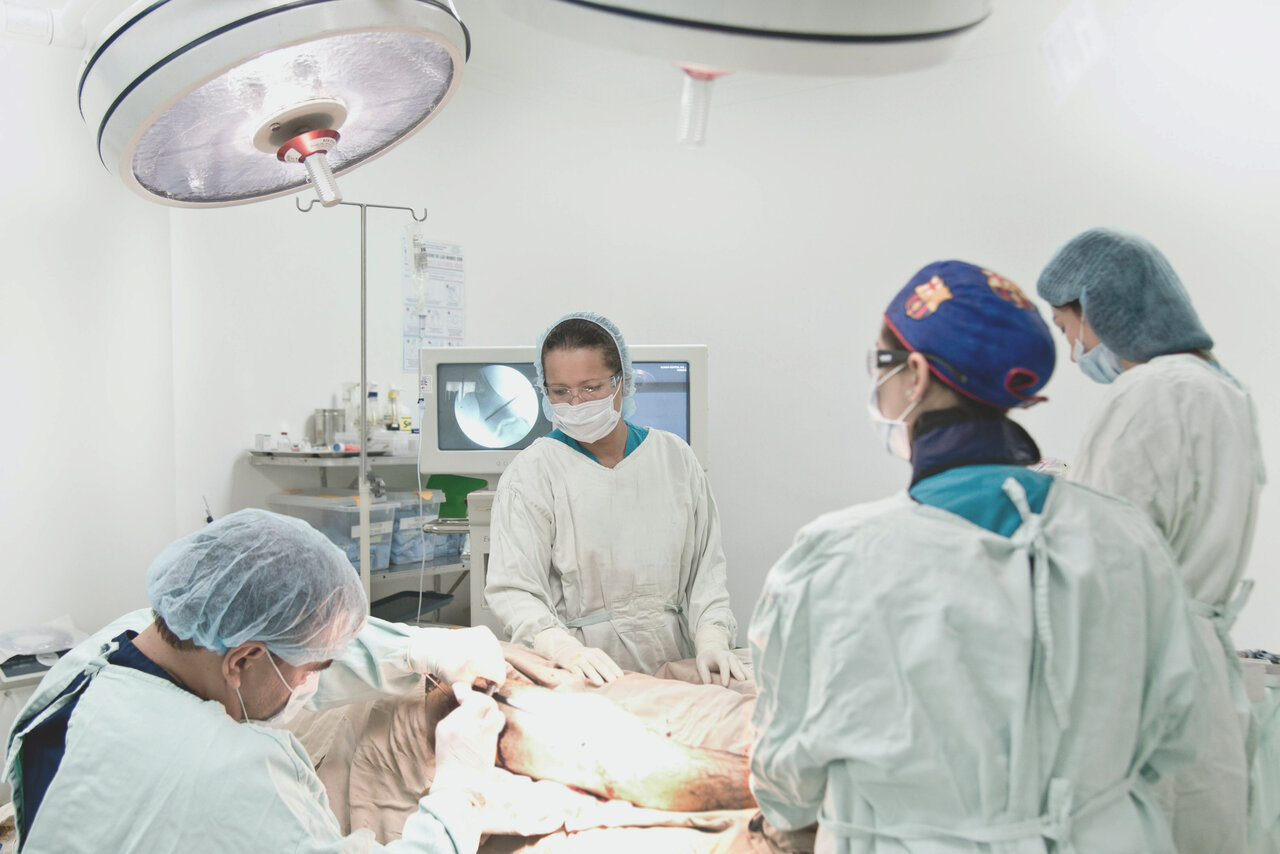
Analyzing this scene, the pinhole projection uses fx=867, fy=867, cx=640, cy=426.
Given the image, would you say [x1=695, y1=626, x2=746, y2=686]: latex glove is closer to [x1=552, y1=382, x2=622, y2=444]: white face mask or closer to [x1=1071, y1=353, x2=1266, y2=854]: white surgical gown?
[x1=552, y1=382, x2=622, y2=444]: white face mask

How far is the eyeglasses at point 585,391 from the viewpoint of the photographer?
203 centimetres

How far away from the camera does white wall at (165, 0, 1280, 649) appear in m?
2.90

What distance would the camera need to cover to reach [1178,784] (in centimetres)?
149

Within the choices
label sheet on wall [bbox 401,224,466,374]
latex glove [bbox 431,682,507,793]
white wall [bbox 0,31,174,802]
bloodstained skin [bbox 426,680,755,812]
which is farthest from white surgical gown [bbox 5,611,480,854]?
label sheet on wall [bbox 401,224,466,374]

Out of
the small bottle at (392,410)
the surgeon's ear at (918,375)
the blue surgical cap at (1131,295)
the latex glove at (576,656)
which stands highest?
the blue surgical cap at (1131,295)

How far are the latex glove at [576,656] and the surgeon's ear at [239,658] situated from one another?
698mm

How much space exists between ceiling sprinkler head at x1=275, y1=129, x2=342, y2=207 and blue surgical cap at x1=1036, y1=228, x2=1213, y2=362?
1298mm

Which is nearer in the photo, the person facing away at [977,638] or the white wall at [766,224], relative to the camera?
the person facing away at [977,638]

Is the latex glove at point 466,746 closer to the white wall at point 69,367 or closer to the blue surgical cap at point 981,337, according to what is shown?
the blue surgical cap at point 981,337

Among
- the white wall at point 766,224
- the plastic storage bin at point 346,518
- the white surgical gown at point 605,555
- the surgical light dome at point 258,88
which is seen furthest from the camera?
the plastic storage bin at point 346,518

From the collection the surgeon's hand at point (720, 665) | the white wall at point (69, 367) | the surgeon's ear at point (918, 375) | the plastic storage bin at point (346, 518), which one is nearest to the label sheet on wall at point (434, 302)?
the plastic storage bin at point (346, 518)

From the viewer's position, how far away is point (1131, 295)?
1.58 meters

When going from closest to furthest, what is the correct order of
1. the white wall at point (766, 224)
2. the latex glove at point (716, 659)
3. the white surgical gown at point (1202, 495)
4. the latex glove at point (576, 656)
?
the white surgical gown at point (1202, 495), the latex glove at point (576, 656), the latex glove at point (716, 659), the white wall at point (766, 224)

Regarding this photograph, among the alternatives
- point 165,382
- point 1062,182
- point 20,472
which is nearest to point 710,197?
point 1062,182
